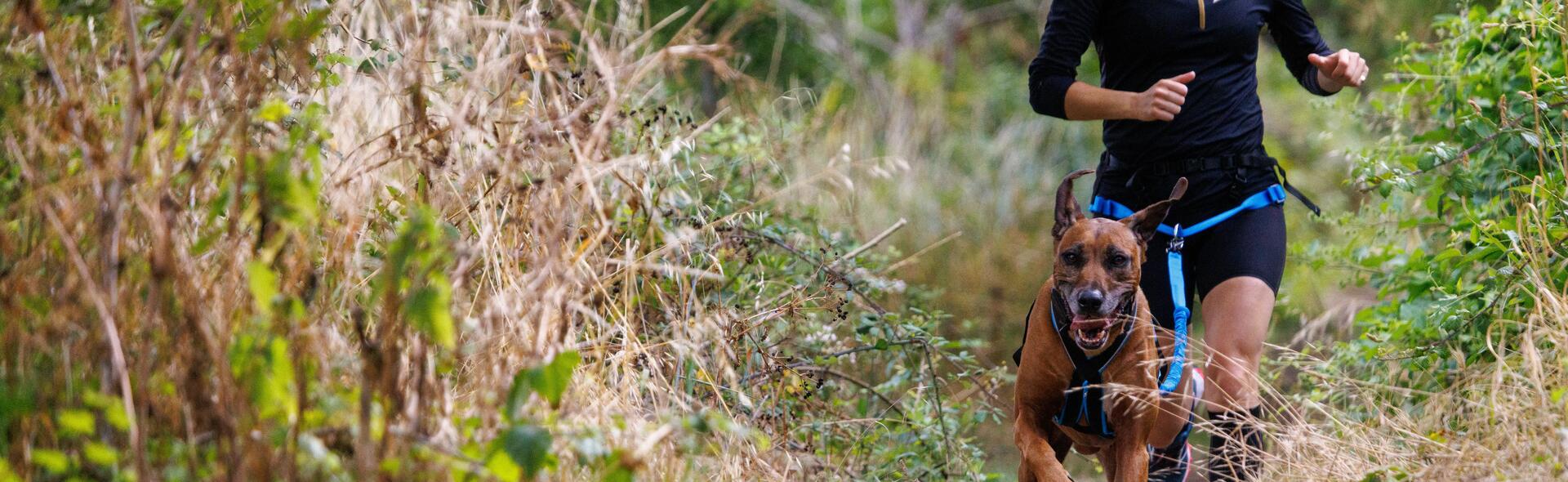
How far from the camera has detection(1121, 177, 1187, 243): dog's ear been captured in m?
3.78

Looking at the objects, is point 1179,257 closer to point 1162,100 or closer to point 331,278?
point 1162,100

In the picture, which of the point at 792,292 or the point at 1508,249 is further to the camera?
the point at 792,292

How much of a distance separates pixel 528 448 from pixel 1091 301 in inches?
75.0

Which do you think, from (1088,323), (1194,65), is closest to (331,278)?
(1088,323)

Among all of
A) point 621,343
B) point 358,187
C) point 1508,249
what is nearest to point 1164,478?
point 1508,249

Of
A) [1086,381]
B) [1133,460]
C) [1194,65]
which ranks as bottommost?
[1133,460]

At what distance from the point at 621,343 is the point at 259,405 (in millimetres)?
1529

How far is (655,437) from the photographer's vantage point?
255 cm

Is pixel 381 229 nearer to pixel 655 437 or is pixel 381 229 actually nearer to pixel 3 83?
pixel 3 83

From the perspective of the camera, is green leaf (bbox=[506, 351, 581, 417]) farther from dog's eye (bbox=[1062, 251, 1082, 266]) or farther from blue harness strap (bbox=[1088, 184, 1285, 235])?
blue harness strap (bbox=[1088, 184, 1285, 235])

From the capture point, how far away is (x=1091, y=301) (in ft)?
12.3

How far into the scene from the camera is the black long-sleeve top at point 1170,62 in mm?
3963

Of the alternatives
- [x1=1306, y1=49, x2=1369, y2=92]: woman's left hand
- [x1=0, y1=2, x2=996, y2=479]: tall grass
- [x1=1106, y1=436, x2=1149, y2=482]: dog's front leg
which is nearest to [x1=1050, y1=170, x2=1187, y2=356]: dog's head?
[x1=1106, y1=436, x2=1149, y2=482]: dog's front leg

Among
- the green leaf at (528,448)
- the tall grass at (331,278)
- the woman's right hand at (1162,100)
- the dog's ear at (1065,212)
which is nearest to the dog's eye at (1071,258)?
the dog's ear at (1065,212)
